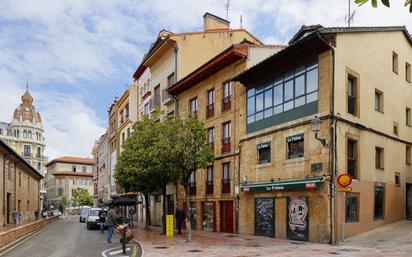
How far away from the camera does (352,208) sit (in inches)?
751

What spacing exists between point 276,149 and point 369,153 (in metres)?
4.26

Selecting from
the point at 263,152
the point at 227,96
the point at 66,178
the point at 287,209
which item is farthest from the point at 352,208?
the point at 66,178

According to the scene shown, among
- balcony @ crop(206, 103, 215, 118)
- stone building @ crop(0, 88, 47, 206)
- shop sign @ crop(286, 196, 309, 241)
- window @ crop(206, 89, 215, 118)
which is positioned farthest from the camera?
stone building @ crop(0, 88, 47, 206)

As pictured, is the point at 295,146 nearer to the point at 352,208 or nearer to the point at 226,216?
the point at 352,208

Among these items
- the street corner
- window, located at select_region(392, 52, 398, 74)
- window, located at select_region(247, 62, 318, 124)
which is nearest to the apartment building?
window, located at select_region(247, 62, 318, 124)

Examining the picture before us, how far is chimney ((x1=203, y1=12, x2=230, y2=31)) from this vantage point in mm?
36625

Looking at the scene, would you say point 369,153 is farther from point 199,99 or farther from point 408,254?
point 199,99

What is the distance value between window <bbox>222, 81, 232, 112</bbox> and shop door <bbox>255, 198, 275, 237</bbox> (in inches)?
254

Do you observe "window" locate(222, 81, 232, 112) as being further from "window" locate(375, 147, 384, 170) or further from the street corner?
the street corner

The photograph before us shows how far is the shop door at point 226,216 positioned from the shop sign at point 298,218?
5557mm

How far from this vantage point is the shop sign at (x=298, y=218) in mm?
19141

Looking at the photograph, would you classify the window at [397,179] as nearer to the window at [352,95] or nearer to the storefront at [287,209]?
the window at [352,95]

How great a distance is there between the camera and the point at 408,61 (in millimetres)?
25047

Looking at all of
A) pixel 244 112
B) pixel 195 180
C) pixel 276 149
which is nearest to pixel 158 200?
pixel 195 180
